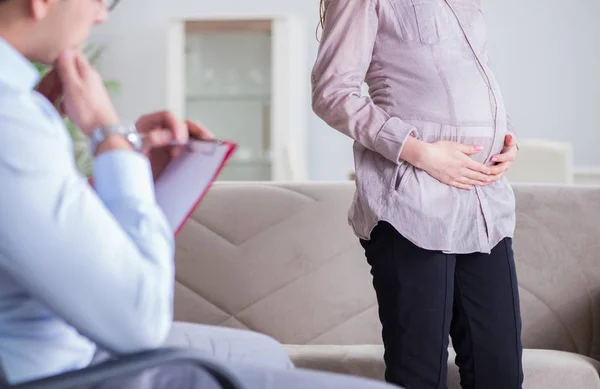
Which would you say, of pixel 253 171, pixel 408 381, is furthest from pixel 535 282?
pixel 253 171

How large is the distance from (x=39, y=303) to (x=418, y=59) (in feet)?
3.04

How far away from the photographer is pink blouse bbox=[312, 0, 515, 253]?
4.71 feet

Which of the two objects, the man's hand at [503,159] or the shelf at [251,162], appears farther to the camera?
the shelf at [251,162]

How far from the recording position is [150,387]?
2.41 feet

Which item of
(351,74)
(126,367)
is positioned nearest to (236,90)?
(351,74)

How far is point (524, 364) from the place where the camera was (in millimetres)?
1877

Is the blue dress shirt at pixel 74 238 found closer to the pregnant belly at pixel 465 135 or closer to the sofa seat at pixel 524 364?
the pregnant belly at pixel 465 135

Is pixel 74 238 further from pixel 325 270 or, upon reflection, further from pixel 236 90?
pixel 236 90

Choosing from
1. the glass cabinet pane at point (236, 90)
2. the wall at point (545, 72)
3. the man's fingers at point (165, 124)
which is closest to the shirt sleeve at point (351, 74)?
the man's fingers at point (165, 124)

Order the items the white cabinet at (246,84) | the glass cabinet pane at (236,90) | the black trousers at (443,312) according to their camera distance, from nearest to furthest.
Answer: the black trousers at (443,312)
the white cabinet at (246,84)
the glass cabinet pane at (236,90)

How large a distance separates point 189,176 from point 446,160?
70cm

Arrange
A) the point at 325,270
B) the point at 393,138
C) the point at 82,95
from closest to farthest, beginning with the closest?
1. the point at 82,95
2. the point at 393,138
3. the point at 325,270

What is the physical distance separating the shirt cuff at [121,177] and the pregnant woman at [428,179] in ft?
2.47

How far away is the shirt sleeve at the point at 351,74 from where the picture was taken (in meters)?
1.46
